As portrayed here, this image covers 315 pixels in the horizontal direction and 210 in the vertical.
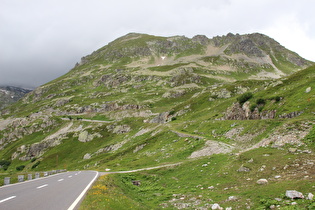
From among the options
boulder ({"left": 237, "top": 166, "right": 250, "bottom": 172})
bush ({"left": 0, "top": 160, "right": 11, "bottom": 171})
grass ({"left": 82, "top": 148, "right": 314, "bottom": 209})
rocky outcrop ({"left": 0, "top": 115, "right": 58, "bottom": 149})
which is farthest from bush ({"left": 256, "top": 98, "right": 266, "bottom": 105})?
rocky outcrop ({"left": 0, "top": 115, "right": 58, "bottom": 149})

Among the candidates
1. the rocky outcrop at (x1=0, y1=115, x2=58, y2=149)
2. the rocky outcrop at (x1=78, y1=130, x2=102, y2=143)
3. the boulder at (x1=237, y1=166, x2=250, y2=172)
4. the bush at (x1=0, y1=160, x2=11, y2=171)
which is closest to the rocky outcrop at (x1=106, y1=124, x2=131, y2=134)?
the rocky outcrop at (x1=78, y1=130, x2=102, y2=143)

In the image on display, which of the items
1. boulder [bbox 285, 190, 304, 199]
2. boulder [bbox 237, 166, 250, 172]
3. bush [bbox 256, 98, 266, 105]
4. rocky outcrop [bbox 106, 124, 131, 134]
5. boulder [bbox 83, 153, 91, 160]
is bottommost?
boulder [bbox 83, 153, 91, 160]

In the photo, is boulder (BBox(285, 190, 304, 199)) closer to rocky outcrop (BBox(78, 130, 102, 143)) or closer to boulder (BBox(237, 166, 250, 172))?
boulder (BBox(237, 166, 250, 172))

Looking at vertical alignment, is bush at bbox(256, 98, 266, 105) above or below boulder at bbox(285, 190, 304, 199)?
above

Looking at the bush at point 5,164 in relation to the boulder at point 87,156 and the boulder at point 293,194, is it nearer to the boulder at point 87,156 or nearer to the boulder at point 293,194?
the boulder at point 87,156

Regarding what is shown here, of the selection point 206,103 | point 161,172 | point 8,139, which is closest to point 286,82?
point 206,103

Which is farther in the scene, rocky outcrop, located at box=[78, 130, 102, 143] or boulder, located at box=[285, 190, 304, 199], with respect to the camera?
rocky outcrop, located at box=[78, 130, 102, 143]

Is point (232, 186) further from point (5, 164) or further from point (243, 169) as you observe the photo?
point (5, 164)

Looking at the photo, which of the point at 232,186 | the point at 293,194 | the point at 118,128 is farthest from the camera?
the point at 118,128

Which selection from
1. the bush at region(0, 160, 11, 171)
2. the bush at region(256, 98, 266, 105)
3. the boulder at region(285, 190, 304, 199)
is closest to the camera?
the boulder at region(285, 190, 304, 199)

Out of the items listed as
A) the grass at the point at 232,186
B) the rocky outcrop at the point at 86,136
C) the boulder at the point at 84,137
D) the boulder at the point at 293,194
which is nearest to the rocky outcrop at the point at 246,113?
the grass at the point at 232,186

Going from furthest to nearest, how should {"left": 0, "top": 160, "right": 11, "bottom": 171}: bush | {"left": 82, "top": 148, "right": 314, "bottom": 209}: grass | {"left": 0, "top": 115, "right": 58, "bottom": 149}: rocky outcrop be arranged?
1. {"left": 0, "top": 115, "right": 58, "bottom": 149}: rocky outcrop
2. {"left": 0, "top": 160, "right": 11, "bottom": 171}: bush
3. {"left": 82, "top": 148, "right": 314, "bottom": 209}: grass

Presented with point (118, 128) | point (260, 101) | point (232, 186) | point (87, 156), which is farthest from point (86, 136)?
point (232, 186)

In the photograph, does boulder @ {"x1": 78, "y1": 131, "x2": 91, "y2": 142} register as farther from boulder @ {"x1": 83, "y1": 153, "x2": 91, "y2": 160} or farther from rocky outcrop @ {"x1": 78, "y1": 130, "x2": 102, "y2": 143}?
boulder @ {"x1": 83, "y1": 153, "x2": 91, "y2": 160}
